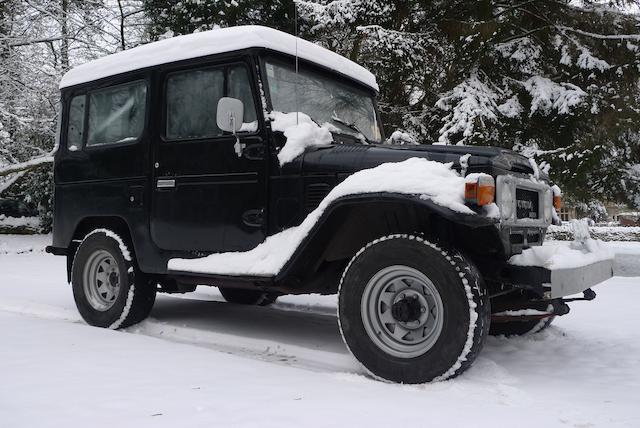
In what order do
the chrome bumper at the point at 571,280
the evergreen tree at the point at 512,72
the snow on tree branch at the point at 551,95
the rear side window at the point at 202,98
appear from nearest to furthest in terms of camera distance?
the chrome bumper at the point at 571,280 → the rear side window at the point at 202,98 → the evergreen tree at the point at 512,72 → the snow on tree branch at the point at 551,95

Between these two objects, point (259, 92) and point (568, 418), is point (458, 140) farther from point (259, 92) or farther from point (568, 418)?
point (568, 418)

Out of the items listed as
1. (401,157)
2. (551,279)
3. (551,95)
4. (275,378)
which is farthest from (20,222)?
(551,279)

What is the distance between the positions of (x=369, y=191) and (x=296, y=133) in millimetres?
Answer: 989

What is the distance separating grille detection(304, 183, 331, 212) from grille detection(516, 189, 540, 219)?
128 centimetres

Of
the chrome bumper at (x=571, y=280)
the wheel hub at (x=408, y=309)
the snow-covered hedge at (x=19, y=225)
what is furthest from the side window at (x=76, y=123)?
the snow-covered hedge at (x=19, y=225)

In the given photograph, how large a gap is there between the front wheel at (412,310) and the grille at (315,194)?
582 millimetres

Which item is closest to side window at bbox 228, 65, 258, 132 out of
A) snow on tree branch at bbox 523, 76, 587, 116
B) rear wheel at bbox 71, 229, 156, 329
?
rear wheel at bbox 71, 229, 156, 329

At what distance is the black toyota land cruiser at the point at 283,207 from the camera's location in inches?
131

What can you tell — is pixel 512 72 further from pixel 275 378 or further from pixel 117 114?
pixel 275 378

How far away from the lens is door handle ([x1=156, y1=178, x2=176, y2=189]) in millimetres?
4684

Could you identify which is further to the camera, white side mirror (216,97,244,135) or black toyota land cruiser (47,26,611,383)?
white side mirror (216,97,244,135)

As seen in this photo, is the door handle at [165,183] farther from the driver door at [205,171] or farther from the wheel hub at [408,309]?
the wheel hub at [408,309]

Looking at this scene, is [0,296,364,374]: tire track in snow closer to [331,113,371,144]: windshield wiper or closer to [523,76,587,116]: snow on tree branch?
[331,113,371,144]: windshield wiper

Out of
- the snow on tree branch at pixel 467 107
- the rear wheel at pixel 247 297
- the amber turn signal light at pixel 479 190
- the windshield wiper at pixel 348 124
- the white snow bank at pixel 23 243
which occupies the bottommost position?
the rear wheel at pixel 247 297
